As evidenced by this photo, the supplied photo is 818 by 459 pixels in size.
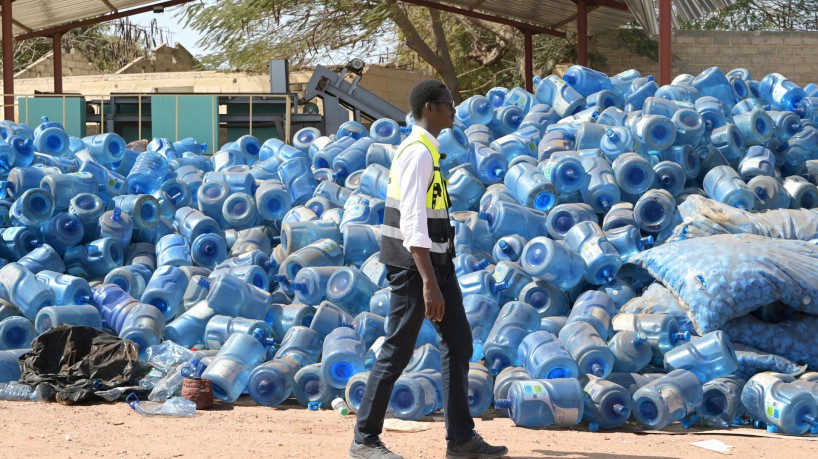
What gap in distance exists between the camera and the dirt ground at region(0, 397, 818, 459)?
4.53 meters

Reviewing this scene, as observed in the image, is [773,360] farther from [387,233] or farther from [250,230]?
[250,230]

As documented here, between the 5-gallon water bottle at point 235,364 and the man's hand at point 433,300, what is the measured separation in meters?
2.23

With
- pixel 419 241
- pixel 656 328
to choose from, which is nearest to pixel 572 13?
pixel 656 328

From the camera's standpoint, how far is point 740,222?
6773mm

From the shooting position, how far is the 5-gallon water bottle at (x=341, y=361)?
5750 millimetres

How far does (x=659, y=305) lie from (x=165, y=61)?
24985 mm

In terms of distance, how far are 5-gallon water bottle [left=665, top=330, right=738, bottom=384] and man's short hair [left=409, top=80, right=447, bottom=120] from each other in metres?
2.43

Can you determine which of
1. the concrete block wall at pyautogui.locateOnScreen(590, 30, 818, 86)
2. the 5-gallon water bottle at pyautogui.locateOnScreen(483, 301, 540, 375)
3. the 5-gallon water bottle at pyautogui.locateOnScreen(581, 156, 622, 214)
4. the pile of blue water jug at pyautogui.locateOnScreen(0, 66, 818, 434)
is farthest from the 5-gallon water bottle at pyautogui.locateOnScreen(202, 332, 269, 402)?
the concrete block wall at pyautogui.locateOnScreen(590, 30, 818, 86)

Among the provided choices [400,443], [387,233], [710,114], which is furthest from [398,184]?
[710,114]

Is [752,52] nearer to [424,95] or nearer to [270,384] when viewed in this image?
[270,384]

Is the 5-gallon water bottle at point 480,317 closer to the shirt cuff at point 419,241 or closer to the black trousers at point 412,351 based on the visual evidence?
the black trousers at point 412,351

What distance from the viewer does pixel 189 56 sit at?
98.6 feet

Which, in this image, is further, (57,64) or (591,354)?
(57,64)

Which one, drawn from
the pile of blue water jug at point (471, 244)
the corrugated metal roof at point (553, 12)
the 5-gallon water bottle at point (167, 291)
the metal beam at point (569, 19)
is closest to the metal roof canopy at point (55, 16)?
the corrugated metal roof at point (553, 12)
